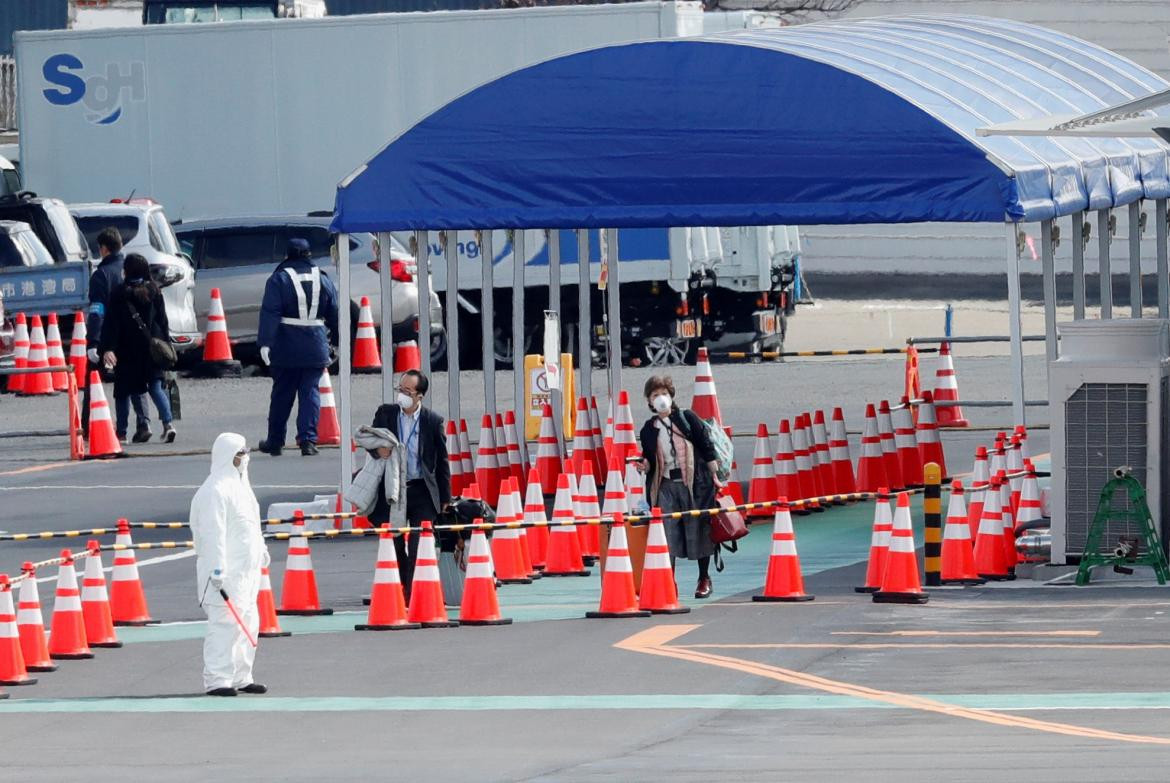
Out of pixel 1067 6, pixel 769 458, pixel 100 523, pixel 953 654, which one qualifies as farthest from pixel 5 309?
pixel 1067 6

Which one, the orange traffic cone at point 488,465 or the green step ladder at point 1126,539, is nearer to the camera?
the green step ladder at point 1126,539

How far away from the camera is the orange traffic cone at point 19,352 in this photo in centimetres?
3044

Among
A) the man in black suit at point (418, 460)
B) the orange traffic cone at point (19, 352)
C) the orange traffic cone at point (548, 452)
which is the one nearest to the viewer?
the man in black suit at point (418, 460)

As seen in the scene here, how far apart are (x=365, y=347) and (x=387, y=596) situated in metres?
15.6

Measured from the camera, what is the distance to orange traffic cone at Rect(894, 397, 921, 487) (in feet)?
72.9

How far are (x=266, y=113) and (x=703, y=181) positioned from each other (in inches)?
629

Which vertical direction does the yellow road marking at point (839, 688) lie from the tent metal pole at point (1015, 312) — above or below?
below

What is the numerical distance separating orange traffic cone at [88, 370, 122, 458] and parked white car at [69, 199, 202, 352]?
430 cm

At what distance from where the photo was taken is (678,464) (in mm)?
16734

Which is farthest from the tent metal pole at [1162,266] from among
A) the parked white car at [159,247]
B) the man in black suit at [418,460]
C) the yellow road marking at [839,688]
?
the parked white car at [159,247]

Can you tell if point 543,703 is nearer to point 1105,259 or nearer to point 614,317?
point 614,317

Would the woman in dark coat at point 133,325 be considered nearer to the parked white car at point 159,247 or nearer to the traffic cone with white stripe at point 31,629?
the parked white car at point 159,247

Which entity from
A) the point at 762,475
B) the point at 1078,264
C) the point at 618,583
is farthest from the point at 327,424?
the point at 618,583

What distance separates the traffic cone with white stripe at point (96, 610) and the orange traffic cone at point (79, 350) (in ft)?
38.2
